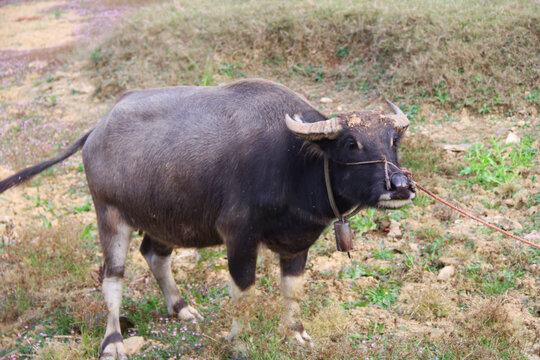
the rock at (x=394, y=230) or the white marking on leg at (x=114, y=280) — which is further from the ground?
the white marking on leg at (x=114, y=280)

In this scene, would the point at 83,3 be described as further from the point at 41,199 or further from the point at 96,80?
the point at 41,199

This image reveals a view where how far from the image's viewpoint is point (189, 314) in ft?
14.5

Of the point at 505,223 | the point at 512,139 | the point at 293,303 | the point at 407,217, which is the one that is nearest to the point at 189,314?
the point at 293,303

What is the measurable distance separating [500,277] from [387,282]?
91 centimetres

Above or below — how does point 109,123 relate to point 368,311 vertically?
above

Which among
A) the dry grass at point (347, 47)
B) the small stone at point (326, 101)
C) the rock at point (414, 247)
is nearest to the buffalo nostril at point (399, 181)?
the rock at point (414, 247)

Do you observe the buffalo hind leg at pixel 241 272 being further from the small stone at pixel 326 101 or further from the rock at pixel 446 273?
the small stone at pixel 326 101

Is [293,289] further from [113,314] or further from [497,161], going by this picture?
[497,161]

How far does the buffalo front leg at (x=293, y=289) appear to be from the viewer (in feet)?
12.8

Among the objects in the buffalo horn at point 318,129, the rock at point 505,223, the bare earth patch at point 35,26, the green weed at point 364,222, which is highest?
the buffalo horn at point 318,129

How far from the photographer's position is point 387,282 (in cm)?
462

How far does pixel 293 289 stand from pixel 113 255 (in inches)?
55.3

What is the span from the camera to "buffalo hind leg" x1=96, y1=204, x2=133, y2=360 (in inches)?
161

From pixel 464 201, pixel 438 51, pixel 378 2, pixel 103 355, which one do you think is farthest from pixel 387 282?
pixel 378 2
